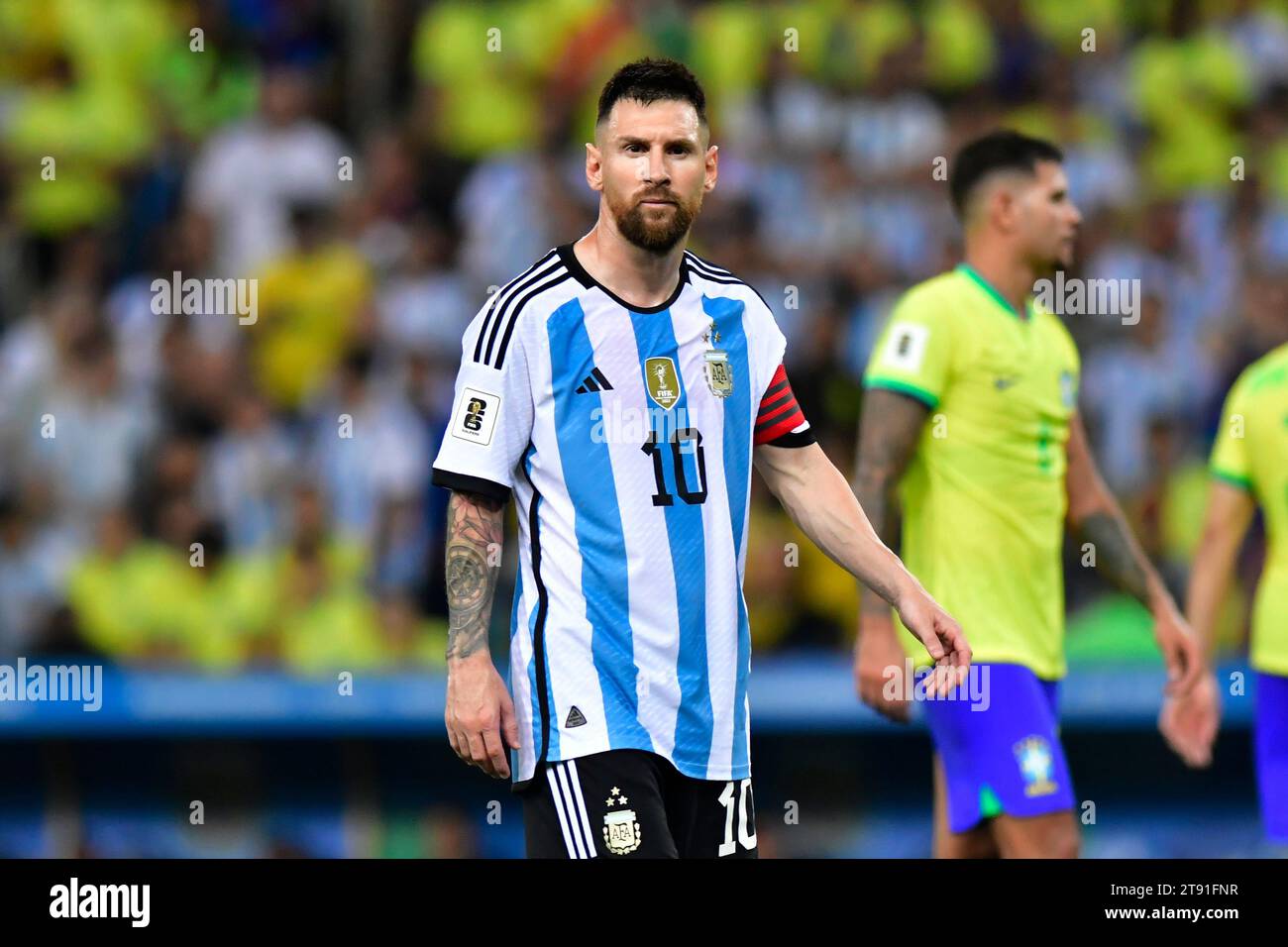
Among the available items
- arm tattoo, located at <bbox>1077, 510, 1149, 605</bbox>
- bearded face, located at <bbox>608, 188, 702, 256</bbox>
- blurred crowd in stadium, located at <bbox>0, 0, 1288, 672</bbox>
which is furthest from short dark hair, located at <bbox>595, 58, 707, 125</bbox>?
blurred crowd in stadium, located at <bbox>0, 0, 1288, 672</bbox>

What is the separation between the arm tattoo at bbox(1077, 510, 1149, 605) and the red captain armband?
6.75 feet

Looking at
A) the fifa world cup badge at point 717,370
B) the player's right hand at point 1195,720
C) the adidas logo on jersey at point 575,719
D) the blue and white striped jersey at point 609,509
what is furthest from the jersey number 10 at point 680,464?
the player's right hand at point 1195,720

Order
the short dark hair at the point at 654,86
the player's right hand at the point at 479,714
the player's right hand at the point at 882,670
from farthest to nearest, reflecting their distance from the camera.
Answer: the player's right hand at the point at 882,670, the short dark hair at the point at 654,86, the player's right hand at the point at 479,714

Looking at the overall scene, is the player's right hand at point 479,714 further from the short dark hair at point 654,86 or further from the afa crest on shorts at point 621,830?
the short dark hair at point 654,86

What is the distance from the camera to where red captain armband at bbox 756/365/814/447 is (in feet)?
14.2

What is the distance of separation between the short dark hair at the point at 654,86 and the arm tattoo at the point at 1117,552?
2.51 m

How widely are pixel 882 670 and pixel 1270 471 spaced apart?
1.46 m

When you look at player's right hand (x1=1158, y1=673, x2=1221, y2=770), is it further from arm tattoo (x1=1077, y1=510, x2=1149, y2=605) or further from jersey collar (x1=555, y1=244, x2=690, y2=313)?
jersey collar (x1=555, y1=244, x2=690, y2=313)

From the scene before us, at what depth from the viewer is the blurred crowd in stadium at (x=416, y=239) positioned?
9023mm

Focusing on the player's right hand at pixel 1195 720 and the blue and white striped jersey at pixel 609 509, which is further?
the player's right hand at pixel 1195 720

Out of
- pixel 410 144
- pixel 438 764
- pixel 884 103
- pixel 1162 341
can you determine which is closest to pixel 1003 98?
pixel 884 103

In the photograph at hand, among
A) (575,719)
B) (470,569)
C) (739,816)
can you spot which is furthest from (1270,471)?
(470,569)

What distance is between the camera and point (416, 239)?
32.2 feet
